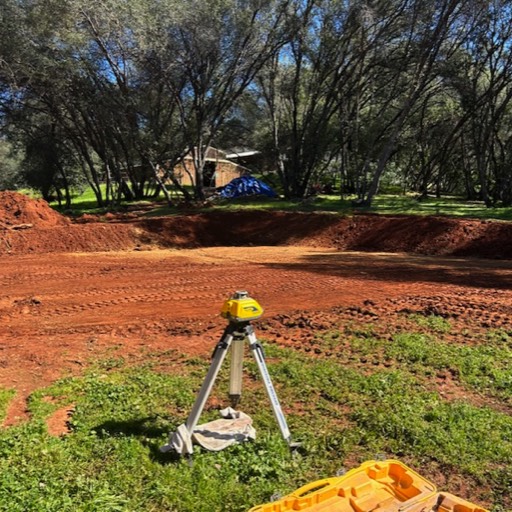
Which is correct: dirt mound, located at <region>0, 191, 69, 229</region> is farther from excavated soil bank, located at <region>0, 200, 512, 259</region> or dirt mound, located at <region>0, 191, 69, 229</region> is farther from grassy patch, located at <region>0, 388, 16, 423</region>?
grassy patch, located at <region>0, 388, 16, 423</region>

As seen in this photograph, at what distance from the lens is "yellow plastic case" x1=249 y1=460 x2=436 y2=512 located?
2936 mm

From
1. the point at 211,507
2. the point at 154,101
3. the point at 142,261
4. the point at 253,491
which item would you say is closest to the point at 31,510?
the point at 211,507

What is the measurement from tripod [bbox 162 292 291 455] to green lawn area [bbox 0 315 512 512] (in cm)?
20

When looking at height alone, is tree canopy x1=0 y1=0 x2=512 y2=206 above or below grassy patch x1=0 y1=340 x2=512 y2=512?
above

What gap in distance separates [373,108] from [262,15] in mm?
13315

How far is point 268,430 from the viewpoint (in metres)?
4.29

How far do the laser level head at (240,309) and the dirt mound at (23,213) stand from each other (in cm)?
1636

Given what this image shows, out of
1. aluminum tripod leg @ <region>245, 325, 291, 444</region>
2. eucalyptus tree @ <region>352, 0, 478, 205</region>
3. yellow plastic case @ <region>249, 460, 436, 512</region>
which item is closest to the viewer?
yellow plastic case @ <region>249, 460, 436, 512</region>

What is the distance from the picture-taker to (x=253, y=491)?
11.4 feet

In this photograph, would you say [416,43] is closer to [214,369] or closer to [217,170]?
[217,170]

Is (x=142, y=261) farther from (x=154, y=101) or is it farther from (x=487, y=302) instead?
(x=154, y=101)

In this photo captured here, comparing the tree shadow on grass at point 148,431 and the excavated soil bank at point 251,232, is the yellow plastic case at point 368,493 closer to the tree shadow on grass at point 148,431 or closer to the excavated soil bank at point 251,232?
the tree shadow on grass at point 148,431

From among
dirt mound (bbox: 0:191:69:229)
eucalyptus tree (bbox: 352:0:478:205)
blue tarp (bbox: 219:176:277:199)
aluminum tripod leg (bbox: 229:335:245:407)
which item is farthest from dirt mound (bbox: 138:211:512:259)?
aluminum tripod leg (bbox: 229:335:245:407)

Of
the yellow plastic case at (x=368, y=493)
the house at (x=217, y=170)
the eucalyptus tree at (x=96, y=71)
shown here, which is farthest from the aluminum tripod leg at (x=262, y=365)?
the house at (x=217, y=170)
